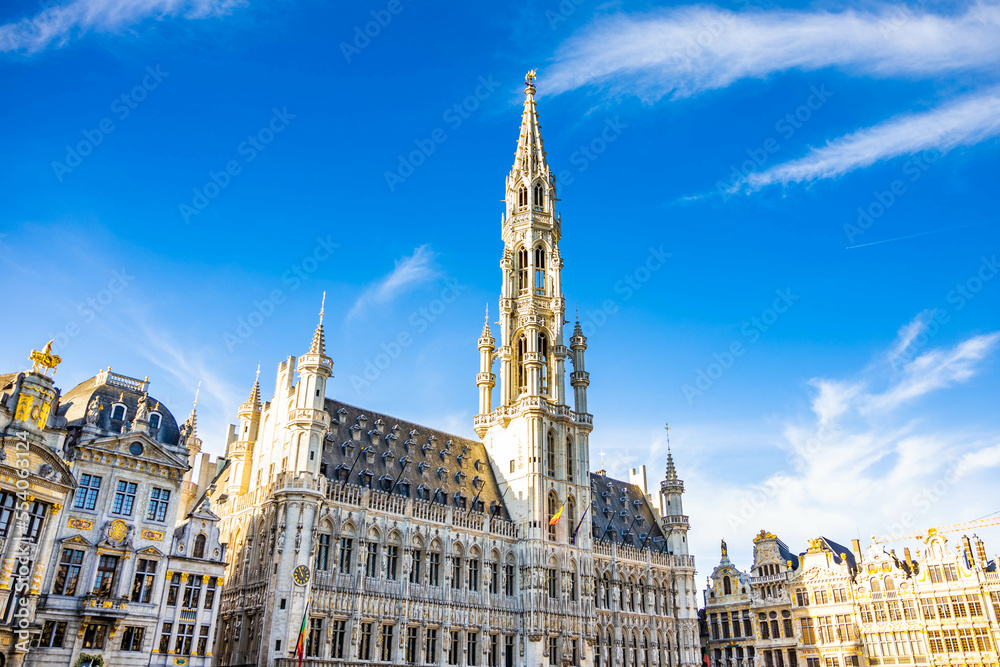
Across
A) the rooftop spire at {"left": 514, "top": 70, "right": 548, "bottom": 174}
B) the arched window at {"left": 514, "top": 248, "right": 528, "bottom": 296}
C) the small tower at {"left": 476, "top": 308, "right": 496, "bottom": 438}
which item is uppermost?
the rooftop spire at {"left": 514, "top": 70, "right": 548, "bottom": 174}

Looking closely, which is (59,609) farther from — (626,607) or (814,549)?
(814,549)

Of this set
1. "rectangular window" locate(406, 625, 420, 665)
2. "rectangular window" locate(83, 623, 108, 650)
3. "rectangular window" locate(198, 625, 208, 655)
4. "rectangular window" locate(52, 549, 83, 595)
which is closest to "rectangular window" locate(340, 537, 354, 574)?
"rectangular window" locate(406, 625, 420, 665)

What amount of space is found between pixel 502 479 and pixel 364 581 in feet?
59.5

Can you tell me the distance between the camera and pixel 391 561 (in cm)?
5366

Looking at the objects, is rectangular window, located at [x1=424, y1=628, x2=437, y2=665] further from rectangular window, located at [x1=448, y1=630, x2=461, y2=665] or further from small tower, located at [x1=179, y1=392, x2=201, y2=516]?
small tower, located at [x1=179, y1=392, x2=201, y2=516]

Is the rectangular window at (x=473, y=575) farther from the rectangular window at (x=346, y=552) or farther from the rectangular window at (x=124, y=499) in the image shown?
the rectangular window at (x=124, y=499)

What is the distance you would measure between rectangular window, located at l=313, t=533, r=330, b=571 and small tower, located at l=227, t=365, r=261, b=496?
9.16 metres

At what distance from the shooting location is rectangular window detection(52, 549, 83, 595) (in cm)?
3934

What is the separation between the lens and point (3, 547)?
3681 cm

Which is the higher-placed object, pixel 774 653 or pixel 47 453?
pixel 47 453

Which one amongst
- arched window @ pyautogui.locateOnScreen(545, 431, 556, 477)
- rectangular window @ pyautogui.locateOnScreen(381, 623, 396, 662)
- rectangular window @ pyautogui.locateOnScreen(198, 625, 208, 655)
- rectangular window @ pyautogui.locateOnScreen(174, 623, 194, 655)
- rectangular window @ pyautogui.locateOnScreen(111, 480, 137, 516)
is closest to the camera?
rectangular window @ pyautogui.locateOnScreen(111, 480, 137, 516)

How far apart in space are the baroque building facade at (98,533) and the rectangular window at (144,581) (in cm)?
5

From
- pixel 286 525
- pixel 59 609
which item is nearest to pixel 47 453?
pixel 59 609

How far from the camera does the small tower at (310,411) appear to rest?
166ft
